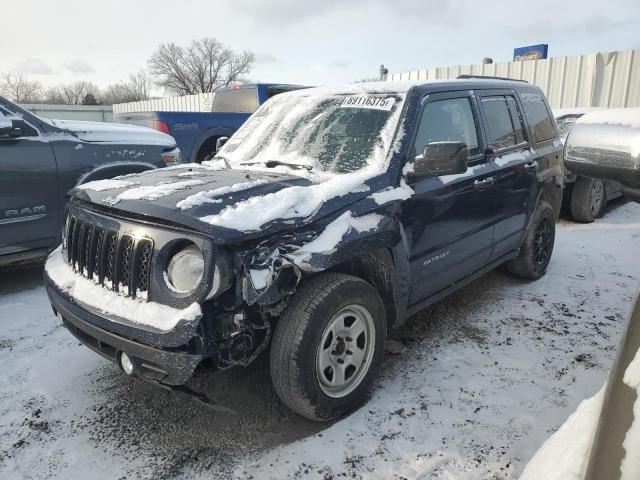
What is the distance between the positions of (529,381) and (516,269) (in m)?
1.89

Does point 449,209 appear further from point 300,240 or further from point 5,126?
point 5,126

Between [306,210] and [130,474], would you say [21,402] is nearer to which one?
[130,474]

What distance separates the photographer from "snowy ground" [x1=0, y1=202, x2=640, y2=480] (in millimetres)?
2320

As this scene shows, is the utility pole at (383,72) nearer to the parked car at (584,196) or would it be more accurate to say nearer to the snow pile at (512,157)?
the parked car at (584,196)

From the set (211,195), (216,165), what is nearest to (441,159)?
(211,195)

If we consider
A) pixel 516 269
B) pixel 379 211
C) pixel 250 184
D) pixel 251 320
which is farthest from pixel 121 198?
pixel 516 269

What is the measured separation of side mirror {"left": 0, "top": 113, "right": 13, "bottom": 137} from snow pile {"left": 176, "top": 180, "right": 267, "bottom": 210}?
2732 millimetres

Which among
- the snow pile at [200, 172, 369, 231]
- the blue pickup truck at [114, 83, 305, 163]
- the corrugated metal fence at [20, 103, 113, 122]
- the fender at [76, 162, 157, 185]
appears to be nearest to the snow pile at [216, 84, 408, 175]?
the snow pile at [200, 172, 369, 231]

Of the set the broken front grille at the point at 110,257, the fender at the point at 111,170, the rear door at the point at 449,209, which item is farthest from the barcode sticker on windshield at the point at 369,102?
the fender at the point at 111,170

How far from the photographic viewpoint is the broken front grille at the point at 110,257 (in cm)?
237

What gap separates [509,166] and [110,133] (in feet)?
12.8

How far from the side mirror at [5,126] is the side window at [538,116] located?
14.9 ft

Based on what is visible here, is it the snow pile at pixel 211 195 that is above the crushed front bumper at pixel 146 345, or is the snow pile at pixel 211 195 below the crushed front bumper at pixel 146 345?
above

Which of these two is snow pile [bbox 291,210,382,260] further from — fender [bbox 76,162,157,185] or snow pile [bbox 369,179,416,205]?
fender [bbox 76,162,157,185]
